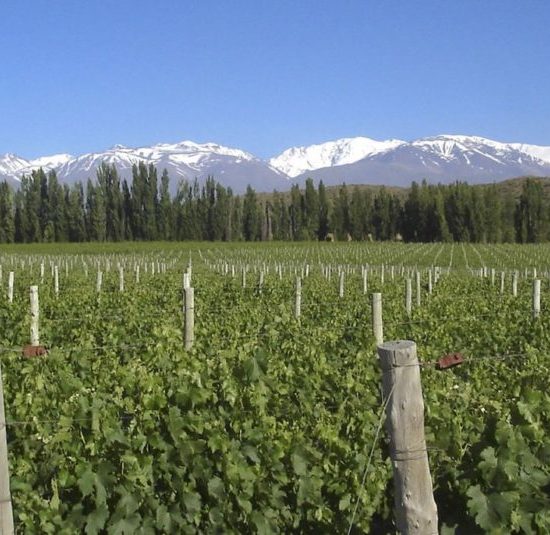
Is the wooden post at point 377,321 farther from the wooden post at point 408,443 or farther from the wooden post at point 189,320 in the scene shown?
the wooden post at point 408,443

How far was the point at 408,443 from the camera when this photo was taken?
3.60 m

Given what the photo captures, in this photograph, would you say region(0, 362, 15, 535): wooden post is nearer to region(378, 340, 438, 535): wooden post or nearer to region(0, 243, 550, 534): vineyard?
region(0, 243, 550, 534): vineyard

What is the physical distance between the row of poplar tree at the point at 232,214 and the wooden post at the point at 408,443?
9760 cm

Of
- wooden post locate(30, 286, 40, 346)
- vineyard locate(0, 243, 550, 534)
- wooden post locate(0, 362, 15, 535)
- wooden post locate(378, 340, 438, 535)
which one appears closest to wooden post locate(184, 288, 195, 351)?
wooden post locate(30, 286, 40, 346)

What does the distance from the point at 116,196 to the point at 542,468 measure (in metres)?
103

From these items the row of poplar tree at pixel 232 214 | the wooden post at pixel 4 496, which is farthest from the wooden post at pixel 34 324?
the row of poplar tree at pixel 232 214

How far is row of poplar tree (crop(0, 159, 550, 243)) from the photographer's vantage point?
99.8 m

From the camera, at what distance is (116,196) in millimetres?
104250

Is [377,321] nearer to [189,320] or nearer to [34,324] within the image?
[189,320]

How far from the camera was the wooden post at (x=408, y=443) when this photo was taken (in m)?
3.58

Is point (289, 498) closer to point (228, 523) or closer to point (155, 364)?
point (228, 523)

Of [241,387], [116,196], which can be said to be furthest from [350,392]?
[116,196]

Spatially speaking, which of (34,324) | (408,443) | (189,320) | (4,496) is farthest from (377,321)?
(4,496)

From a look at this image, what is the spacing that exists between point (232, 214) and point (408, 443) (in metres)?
106
